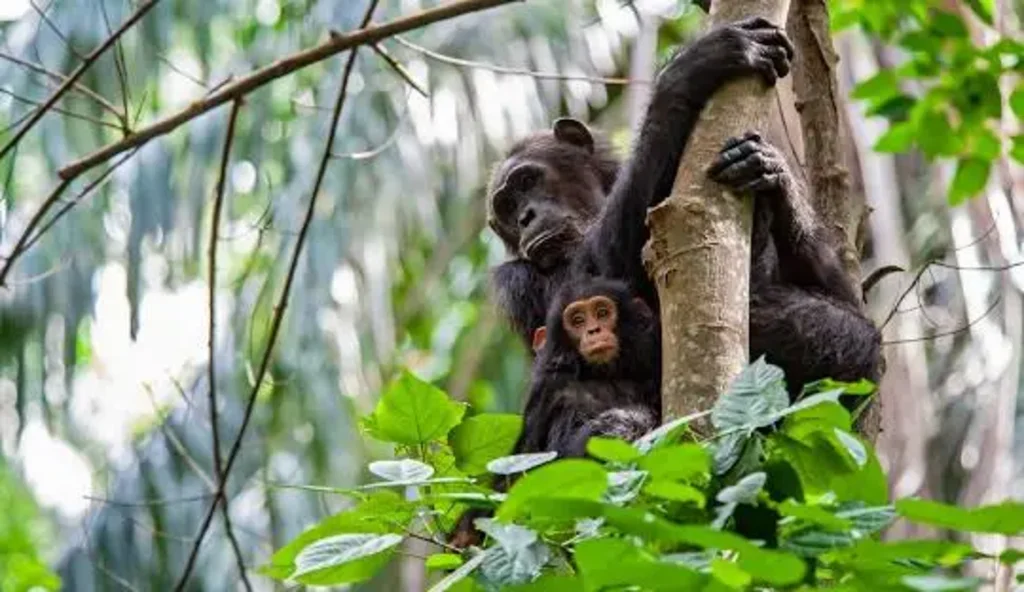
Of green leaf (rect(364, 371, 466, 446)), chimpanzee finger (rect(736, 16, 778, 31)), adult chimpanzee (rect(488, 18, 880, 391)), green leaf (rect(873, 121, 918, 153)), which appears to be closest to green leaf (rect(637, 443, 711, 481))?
green leaf (rect(364, 371, 466, 446))

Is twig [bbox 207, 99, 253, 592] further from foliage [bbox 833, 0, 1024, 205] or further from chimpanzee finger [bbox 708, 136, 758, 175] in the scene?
foliage [bbox 833, 0, 1024, 205]

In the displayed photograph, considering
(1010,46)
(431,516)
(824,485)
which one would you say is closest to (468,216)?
(1010,46)

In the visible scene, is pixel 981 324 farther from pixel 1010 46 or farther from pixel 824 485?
pixel 824 485

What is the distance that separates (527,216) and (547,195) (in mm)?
147

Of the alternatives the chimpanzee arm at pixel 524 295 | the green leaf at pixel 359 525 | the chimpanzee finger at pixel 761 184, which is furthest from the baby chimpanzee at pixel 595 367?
the green leaf at pixel 359 525

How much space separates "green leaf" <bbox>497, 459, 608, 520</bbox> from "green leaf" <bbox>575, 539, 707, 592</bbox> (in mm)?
62

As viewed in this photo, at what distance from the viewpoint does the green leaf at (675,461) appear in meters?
2.03

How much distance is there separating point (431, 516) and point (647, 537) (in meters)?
1.04

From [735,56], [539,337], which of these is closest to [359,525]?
[735,56]

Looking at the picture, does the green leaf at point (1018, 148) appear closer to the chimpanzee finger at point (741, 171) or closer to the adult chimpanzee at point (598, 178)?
the adult chimpanzee at point (598, 178)

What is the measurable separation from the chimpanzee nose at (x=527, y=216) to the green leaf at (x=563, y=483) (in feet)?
10.4

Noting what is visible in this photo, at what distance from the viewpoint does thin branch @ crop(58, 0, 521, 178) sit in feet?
11.4

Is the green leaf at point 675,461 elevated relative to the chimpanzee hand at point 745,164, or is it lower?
lower

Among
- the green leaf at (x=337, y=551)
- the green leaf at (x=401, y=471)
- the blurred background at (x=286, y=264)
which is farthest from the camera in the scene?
the blurred background at (x=286, y=264)
